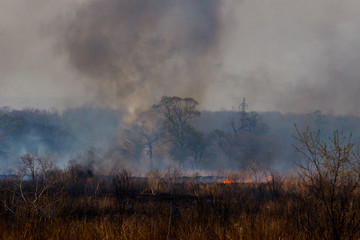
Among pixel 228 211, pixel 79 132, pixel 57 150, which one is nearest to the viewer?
pixel 228 211

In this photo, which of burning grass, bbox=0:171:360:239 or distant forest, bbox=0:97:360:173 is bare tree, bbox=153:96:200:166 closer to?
distant forest, bbox=0:97:360:173

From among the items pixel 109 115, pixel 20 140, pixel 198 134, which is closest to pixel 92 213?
pixel 198 134

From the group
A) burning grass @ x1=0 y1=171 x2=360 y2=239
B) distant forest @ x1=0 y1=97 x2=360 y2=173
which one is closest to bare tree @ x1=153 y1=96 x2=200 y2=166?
distant forest @ x1=0 y1=97 x2=360 y2=173

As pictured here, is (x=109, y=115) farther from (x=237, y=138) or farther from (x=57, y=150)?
(x=237, y=138)

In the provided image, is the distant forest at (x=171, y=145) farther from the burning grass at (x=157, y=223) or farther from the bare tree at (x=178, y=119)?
the burning grass at (x=157, y=223)

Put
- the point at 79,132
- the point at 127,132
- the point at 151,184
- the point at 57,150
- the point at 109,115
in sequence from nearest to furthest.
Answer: the point at 151,184
the point at 127,132
the point at 57,150
the point at 79,132
the point at 109,115

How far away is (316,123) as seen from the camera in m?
67.8

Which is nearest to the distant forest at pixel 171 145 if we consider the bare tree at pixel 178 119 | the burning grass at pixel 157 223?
the bare tree at pixel 178 119

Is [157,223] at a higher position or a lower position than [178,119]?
lower

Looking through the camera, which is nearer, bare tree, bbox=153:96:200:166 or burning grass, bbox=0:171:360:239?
burning grass, bbox=0:171:360:239

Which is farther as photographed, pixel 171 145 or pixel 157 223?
pixel 171 145

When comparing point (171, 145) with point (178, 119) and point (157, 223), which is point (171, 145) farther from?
point (157, 223)

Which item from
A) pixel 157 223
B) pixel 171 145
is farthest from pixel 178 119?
pixel 157 223

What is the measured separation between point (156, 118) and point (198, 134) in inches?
342
